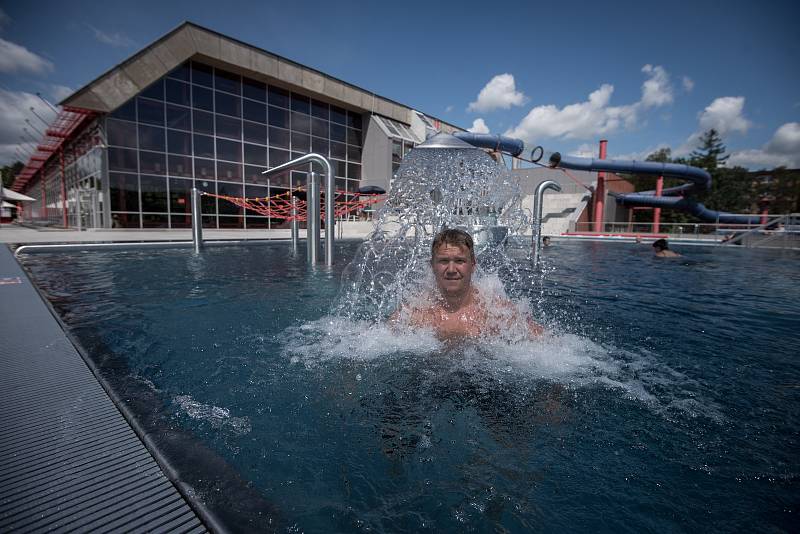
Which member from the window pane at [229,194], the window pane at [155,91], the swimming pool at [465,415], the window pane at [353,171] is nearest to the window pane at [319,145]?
the window pane at [353,171]

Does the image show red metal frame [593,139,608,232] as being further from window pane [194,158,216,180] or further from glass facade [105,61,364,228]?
window pane [194,158,216,180]

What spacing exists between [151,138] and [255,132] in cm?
475

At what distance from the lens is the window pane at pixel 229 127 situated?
18.3 meters

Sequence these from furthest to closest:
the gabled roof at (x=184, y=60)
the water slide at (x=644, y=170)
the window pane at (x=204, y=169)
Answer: the water slide at (x=644, y=170), the window pane at (x=204, y=169), the gabled roof at (x=184, y=60)

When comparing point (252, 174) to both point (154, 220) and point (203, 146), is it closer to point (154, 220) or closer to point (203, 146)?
point (203, 146)

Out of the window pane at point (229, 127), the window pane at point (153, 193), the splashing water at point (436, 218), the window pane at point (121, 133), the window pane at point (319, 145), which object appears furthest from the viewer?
the window pane at point (319, 145)

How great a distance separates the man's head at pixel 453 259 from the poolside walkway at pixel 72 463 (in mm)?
2116

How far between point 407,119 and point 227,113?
11844 mm

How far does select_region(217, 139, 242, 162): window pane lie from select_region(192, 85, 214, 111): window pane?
1563 mm

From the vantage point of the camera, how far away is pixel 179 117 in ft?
56.2

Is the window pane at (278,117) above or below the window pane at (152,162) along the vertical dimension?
above

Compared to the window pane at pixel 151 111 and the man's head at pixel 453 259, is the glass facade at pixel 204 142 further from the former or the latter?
the man's head at pixel 453 259

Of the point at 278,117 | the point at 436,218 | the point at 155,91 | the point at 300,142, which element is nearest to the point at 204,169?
the point at 155,91

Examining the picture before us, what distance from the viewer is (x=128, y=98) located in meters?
15.4
